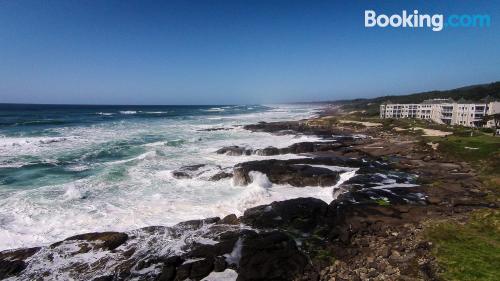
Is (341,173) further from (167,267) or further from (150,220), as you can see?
(167,267)

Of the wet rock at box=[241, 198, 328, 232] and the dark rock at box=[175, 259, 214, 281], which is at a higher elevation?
the wet rock at box=[241, 198, 328, 232]

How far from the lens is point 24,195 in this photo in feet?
65.2

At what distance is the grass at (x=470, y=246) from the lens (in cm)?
1005

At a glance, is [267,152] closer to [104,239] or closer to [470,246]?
[104,239]

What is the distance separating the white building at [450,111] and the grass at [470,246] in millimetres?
52645

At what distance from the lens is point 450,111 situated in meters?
72.1

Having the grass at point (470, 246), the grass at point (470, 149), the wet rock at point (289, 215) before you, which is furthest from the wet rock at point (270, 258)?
the grass at point (470, 149)

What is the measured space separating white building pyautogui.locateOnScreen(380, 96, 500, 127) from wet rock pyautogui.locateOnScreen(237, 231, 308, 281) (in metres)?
59.0

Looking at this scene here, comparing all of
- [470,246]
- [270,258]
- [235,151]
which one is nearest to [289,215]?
[270,258]

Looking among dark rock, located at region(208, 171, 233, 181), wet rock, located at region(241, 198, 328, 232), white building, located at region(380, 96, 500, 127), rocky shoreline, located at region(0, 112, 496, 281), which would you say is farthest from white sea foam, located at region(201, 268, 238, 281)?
white building, located at region(380, 96, 500, 127)

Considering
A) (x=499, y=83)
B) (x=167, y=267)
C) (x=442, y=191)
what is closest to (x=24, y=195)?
(x=167, y=267)

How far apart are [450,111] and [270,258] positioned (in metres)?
75.3

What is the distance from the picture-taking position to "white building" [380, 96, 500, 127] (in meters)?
62.4

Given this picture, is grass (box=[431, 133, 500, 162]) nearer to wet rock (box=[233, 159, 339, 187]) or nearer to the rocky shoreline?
the rocky shoreline
